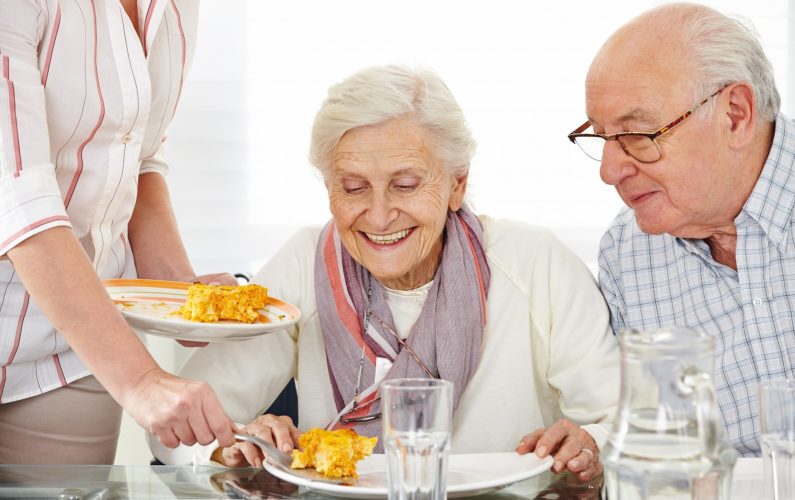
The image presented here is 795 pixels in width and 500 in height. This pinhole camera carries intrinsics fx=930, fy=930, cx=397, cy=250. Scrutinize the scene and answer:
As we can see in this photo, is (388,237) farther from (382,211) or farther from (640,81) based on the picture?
(640,81)

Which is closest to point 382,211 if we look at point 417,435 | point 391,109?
point 391,109

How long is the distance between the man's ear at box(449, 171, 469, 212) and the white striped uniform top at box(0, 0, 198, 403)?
610 mm

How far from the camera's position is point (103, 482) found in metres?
1.23

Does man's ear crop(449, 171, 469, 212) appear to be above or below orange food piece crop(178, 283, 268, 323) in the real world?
above

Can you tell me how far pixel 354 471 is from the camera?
1180 millimetres

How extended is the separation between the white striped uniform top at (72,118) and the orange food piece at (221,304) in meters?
0.22

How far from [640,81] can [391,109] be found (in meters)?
0.47

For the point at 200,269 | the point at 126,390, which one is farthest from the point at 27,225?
the point at 200,269

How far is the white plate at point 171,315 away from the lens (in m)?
1.49

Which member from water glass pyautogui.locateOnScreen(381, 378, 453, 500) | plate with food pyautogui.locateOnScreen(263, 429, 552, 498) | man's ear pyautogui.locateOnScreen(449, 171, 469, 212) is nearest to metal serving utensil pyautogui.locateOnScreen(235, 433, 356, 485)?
plate with food pyautogui.locateOnScreen(263, 429, 552, 498)

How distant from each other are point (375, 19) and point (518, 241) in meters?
2.10

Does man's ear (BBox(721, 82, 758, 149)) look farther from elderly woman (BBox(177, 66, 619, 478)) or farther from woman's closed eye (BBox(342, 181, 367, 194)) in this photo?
woman's closed eye (BBox(342, 181, 367, 194))

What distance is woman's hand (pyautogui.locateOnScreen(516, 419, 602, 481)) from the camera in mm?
1277

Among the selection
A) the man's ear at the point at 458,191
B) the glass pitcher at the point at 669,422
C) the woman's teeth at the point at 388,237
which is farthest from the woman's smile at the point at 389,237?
the glass pitcher at the point at 669,422
